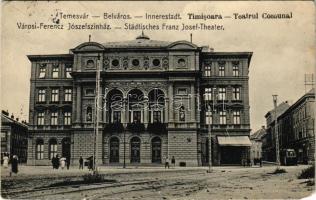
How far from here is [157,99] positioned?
2819 centimetres

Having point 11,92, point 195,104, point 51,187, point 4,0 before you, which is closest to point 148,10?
point 4,0

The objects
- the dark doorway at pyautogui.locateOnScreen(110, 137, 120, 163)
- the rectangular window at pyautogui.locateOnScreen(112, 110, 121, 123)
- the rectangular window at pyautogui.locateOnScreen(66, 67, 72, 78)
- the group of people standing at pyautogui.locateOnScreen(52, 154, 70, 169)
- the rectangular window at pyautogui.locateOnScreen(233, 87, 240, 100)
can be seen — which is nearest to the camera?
the group of people standing at pyautogui.locateOnScreen(52, 154, 70, 169)

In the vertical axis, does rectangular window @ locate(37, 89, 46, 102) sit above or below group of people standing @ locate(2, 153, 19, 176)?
above

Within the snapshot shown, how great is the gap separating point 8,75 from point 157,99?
1307cm

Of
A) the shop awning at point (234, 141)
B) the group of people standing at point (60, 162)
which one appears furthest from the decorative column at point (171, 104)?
the group of people standing at point (60, 162)

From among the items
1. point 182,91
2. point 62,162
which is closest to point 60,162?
point 62,162

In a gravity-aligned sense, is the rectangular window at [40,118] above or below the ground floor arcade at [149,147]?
above

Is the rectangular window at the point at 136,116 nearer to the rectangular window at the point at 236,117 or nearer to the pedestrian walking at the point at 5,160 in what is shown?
the rectangular window at the point at 236,117

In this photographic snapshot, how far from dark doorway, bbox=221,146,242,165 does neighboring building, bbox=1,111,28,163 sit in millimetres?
12437

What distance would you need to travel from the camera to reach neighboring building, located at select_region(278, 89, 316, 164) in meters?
17.0

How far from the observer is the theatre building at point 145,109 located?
89.5 ft

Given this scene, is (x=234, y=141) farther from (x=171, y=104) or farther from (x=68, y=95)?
(x=68, y=95)

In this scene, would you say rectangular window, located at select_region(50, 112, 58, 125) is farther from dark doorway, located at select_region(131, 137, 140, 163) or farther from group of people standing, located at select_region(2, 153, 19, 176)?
group of people standing, located at select_region(2, 153, 19, 176)

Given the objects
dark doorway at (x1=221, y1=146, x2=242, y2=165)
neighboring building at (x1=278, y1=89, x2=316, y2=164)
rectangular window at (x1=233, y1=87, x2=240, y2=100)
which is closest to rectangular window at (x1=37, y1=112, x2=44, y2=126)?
dark doorway at (x1=221, y1=146, x2=242, y2=165)
